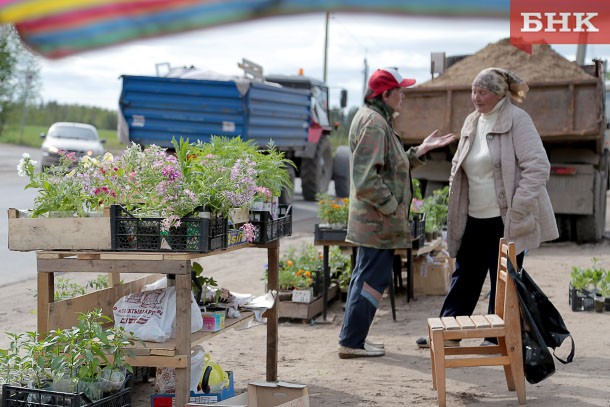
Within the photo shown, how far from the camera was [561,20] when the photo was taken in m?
2.83

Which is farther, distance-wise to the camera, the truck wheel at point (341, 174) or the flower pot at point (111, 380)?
the truck wheel at point (341, 174)

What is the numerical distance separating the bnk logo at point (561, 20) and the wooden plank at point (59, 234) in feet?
7.32

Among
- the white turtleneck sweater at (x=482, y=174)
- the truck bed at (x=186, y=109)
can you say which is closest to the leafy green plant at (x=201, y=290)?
the white turtleneck sweater at (x=482, y=174)

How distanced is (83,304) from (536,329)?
2.42m

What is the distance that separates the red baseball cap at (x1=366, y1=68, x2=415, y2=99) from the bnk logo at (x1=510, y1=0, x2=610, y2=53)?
118 inches

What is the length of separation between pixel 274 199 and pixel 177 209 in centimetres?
102

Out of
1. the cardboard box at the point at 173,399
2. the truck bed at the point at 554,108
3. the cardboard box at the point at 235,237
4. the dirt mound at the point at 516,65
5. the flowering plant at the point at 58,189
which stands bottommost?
the cardboard box at the point at 173,399

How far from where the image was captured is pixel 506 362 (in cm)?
500

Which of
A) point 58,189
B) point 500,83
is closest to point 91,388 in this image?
point 58,189

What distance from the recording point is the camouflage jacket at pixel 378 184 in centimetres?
578

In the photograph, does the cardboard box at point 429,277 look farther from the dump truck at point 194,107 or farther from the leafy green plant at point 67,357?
the dump truck at point 194,107

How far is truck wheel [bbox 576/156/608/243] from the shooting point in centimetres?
1242

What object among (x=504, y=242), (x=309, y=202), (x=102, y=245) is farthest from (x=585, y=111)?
(x=309, y=202)

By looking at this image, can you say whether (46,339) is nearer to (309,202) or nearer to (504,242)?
(504,242)
